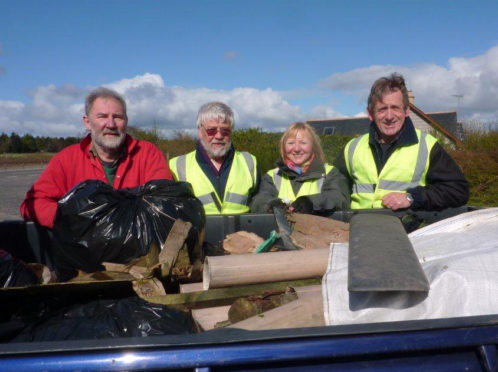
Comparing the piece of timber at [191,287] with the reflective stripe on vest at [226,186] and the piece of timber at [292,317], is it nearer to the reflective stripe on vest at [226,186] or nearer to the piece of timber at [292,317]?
the piece of timber at [292,317]

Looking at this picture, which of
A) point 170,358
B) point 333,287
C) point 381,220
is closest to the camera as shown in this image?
point 170,358

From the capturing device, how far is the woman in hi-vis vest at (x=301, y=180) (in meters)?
3.46

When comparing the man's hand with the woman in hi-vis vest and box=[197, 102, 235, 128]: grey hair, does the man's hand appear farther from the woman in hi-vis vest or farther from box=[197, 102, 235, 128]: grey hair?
box=[197, 102, 235, 128]: grey hair

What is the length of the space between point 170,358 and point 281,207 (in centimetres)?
216

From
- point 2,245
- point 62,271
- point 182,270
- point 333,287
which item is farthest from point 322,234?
point 2,245

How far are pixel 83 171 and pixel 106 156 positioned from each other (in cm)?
21

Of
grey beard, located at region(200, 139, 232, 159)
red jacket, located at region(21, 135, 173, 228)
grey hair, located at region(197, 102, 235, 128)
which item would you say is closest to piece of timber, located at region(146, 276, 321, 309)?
red jacket, located at region(21, 135, 173, 228)

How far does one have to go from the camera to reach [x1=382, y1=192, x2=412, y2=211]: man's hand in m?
3.25

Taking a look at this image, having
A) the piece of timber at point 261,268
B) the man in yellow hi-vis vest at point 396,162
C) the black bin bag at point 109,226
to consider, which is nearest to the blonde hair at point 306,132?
the man in yellow hi-vis vest at point 396,162

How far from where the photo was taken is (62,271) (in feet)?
8.20

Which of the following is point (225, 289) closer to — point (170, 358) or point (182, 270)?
point (182, 270)

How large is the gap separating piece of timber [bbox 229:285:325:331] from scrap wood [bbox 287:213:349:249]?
889 millimetres

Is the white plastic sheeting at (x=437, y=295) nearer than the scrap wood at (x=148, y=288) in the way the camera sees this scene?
Yes

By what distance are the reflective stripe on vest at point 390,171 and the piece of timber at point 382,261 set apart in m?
1.60
